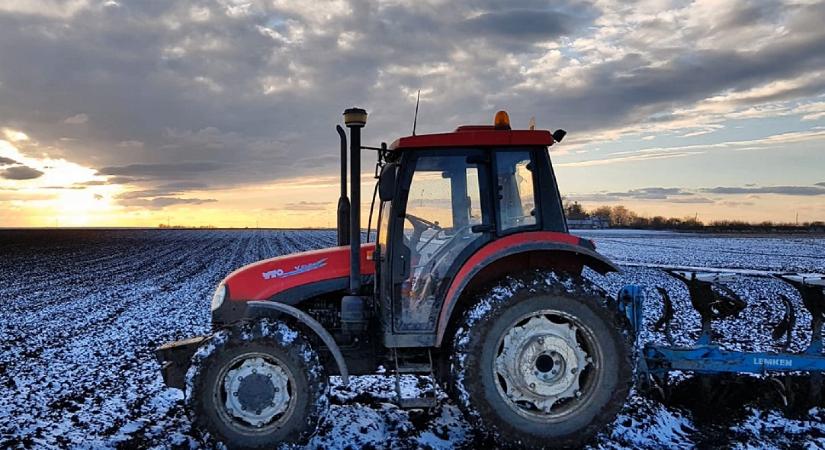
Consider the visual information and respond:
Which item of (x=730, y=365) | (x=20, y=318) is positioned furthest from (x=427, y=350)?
(x=20, y=318)

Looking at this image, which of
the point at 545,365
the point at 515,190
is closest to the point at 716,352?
the point at 545,365

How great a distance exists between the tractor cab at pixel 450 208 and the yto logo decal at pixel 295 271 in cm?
64

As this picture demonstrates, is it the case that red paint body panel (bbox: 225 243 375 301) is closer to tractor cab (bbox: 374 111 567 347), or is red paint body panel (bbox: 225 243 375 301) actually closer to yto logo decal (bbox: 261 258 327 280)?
yto logo decal (bbox: 261 258 327 280)

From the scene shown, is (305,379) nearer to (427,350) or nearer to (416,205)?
(427,350)

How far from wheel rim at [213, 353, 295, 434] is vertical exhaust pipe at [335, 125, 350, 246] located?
1.31 metres

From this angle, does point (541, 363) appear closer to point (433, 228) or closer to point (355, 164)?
point (433, 228)

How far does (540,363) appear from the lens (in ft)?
13.9

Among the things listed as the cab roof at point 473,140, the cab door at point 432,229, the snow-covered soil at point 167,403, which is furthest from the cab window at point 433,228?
the snow-covered soil at point 167,403

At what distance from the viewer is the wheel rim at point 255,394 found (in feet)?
14.0

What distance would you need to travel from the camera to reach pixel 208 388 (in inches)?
167

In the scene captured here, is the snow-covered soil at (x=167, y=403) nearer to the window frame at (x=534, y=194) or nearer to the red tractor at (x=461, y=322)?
the red tractor at (x=461, y=322)

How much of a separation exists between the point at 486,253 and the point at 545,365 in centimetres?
88

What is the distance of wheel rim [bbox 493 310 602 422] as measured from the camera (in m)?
4.21

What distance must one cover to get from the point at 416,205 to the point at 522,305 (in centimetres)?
104
